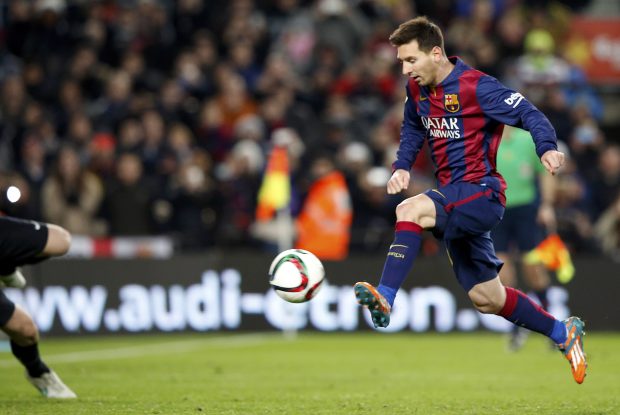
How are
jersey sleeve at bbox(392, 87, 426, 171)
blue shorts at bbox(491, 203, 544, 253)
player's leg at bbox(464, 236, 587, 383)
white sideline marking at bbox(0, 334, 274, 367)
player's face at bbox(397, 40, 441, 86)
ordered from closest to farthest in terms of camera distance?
player's face at bbox(397, 40, 441, 86), player's leg at bbox(464, 236, 587, 383), jersey sleeve at bbox(392, 87, 426, 171), white sideline marking at bbox(0, 334, 274, 367), blue shorts at bbox(491, 203, 544, 253)

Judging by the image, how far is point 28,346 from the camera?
8.01 metres

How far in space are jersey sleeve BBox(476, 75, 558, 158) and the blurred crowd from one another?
24.8 feet

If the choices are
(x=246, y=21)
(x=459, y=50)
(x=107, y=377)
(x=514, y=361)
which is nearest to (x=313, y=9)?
(x=246, y=21)

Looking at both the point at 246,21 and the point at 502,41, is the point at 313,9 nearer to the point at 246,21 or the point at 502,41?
the point at 246,21

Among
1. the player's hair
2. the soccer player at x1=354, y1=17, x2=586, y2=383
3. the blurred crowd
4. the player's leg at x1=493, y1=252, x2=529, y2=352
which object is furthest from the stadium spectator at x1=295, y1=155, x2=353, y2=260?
the player's hair

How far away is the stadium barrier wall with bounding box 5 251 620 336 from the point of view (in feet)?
47.1

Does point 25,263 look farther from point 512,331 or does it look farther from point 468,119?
point 512,331

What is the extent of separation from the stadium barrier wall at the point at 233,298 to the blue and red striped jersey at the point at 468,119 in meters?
7.07

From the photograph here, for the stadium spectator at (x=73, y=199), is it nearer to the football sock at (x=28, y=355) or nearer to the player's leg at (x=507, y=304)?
the football sock at (x=28, y=355)

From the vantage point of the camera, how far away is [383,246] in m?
15.5

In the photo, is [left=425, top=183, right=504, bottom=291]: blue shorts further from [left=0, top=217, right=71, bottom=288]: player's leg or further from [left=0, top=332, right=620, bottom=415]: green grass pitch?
[left=0, top=217, right=71, bottom=288]: player's leg

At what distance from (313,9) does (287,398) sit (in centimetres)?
1172

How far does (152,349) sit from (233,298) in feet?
6.41

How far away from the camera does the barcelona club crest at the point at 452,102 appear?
7.39 m
